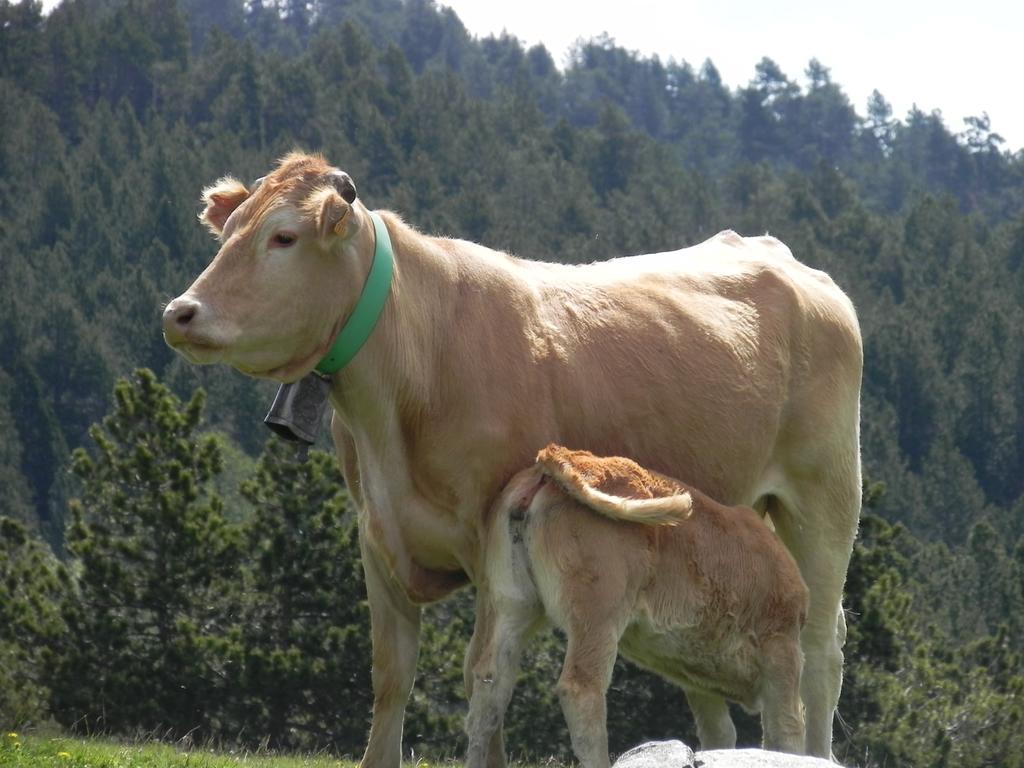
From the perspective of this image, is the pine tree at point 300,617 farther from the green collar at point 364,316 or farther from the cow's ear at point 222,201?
the green collar at point 364,316

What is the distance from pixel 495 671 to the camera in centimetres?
686

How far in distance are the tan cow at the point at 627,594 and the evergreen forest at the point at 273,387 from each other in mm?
3234

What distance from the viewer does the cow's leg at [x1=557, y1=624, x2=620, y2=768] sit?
21.8 feet

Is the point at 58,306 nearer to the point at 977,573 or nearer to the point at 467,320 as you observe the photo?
the point at 977,573

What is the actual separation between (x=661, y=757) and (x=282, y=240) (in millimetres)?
2350

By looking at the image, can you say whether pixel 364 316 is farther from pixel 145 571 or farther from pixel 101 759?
pixel 145 571

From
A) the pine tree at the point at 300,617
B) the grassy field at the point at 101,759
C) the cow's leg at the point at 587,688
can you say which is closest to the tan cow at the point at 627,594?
the cow's leg at the point at 587,688

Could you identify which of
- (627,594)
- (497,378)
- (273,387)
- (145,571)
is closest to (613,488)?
(627,594)

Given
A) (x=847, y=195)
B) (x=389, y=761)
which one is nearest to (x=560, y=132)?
(x=847, y=195)

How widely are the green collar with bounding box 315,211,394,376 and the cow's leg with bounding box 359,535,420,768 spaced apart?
34.1 inches

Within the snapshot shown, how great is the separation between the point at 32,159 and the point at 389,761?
4035 inches

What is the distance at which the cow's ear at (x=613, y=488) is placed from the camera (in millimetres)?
6828

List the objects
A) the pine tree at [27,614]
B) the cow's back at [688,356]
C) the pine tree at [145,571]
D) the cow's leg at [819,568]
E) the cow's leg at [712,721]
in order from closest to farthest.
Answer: the cow's back at [688,356] < the cow's leg at [712,721] < the cow's leg at [819,568] < the pine tree at [27,614] < the pine tree at [145,571]

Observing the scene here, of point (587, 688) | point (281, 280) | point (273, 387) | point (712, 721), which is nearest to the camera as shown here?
point (587, 688)
